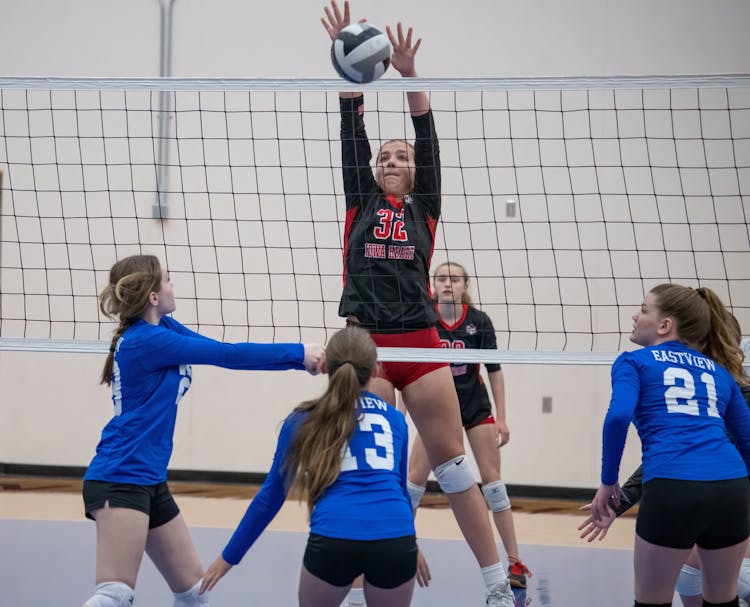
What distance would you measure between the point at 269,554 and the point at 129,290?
259cm

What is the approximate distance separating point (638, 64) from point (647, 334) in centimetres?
492

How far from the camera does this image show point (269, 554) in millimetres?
5473

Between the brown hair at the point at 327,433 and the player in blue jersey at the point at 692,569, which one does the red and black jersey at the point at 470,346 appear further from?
the brown hair at the point at 327,433

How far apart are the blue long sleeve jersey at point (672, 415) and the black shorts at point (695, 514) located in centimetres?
3

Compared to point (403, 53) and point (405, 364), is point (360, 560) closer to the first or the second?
point (405, 364)

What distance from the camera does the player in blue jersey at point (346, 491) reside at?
274cm

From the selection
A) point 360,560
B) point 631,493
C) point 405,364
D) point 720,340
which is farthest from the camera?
point 405,364

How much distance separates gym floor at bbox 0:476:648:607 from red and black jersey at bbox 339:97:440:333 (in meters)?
0.87

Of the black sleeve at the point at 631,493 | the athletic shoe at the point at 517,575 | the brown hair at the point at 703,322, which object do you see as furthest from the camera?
the athletic shoe at the point at 517,575

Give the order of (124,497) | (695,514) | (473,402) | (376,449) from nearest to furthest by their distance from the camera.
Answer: (376,449) < (695,514) < (124,497) < (473,402)

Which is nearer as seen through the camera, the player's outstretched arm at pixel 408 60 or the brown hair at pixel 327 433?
the brown hair at pixel 327 433

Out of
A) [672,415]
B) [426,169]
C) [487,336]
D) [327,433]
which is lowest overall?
[672,415]

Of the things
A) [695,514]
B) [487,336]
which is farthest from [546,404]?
[695,514]

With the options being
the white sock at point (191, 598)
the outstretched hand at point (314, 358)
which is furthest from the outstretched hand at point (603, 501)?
the white sock at point (191, 598)
